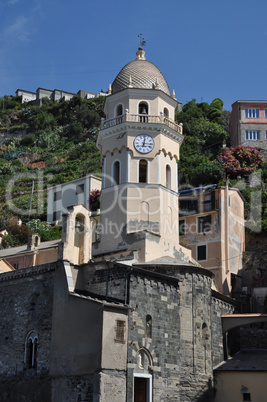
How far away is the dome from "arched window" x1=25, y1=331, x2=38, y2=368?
54.8 feet

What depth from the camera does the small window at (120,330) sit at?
26547mm

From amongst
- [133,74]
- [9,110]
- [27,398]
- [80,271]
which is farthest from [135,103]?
[9,110]

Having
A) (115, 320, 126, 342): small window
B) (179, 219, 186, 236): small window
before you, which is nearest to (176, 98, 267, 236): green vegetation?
(179, 219, 186, 236): small window

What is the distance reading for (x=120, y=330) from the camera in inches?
1054

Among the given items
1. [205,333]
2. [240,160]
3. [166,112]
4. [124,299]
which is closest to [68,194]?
[240,160]

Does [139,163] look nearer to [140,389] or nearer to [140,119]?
[140,119]

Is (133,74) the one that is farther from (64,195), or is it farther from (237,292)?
(64,195)

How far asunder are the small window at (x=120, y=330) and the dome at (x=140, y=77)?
16.4 meters

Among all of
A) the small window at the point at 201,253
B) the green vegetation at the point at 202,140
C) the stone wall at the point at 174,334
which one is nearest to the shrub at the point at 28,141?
the green vegetation at the point at 202,140

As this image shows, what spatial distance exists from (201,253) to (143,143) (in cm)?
1222

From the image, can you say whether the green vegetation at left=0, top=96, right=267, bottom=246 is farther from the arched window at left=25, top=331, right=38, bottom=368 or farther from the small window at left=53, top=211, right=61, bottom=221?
the arched window at left=25, top=331, right=38, bottom=368

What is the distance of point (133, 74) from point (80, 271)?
47.0 ft

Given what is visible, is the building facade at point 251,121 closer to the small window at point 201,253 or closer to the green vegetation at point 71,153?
the green vegetation at point 71,153

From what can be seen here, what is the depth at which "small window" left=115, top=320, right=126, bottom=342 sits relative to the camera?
26547 mm
